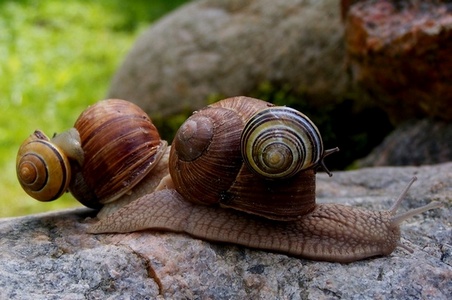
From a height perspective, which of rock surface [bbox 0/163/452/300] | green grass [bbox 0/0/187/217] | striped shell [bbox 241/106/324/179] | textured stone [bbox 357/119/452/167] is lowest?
textured stone [bbox 357/119/452/167]

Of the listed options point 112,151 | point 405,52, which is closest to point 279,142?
point 112,151

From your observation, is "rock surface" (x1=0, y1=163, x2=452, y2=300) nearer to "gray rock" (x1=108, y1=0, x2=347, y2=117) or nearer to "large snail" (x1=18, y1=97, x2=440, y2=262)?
"large snail" (x1=18, y1=97, x2=440, y2=262)

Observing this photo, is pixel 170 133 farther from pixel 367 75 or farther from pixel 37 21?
pixel 37 21

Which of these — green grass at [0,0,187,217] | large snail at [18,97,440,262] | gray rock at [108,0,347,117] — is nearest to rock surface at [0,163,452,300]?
large snail at [18,97,440,262]

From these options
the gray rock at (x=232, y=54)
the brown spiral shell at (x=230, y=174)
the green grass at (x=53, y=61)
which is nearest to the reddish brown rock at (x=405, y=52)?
the gray rock at (x=232, y=54)

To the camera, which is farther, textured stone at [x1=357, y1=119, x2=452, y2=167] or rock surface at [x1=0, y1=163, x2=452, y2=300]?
textured stone at [x1=357, y1=119, x2=452, y2=167]

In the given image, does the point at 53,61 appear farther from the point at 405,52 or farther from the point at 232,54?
the point at 405,52

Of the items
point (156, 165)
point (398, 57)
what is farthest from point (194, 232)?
point (398, 57)
